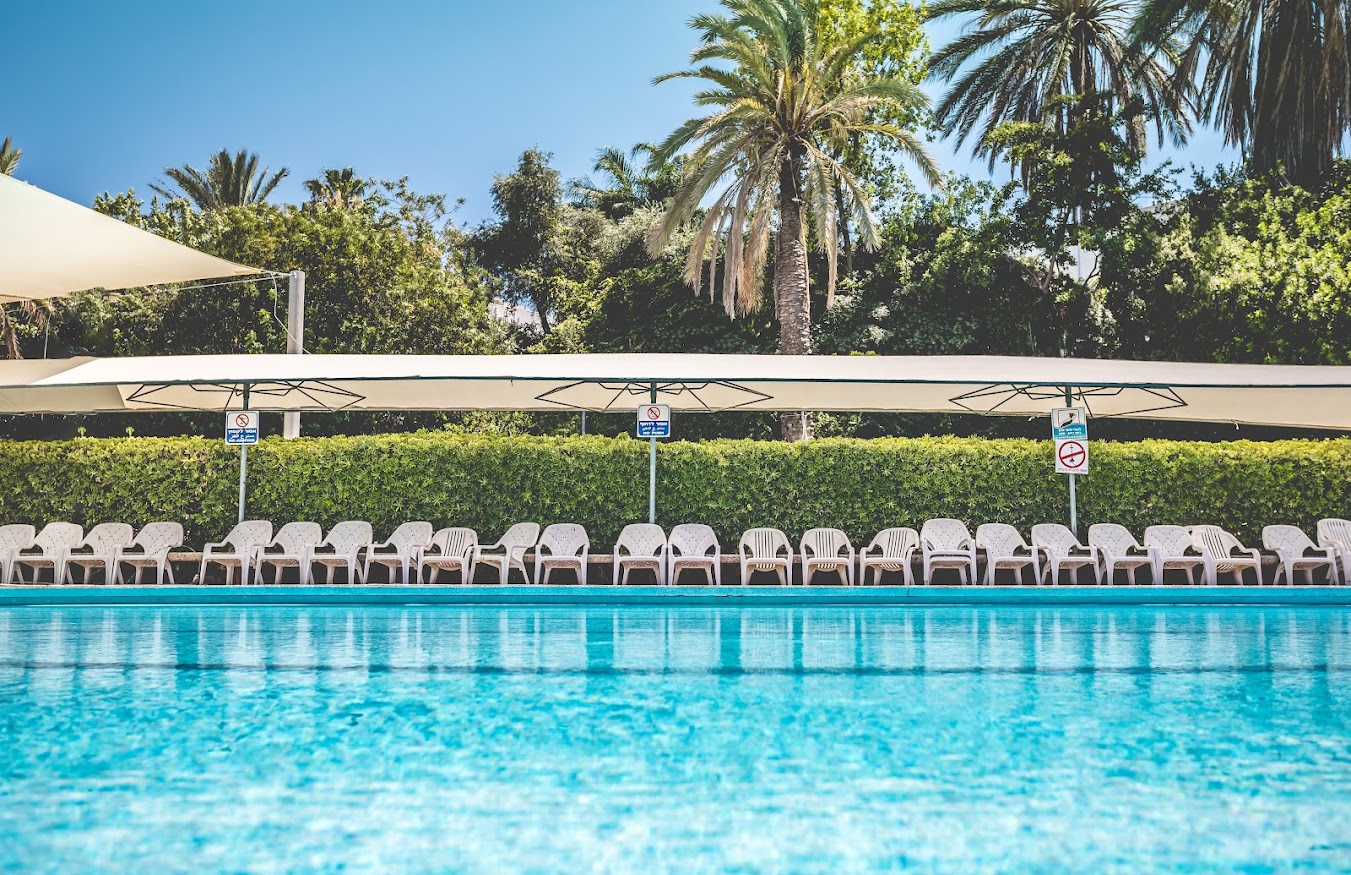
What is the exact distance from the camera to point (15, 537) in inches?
506

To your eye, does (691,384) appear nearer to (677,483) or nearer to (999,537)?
(677,483)

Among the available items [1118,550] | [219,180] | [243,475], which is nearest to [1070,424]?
[1118,550]

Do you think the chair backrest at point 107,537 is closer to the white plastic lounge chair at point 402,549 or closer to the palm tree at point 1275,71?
the white plastic lounge chair at point 402,549

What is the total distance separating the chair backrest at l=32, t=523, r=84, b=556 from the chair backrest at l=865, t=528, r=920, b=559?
10.4 meters

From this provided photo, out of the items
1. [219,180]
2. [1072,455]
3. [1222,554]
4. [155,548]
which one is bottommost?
[1222,554]

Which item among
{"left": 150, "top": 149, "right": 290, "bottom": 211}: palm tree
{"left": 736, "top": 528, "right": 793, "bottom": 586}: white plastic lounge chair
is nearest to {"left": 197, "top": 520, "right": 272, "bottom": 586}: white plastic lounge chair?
{"left": 736, "top": 528, "right": 793, "bottom": 586}: white plastic lounge chair

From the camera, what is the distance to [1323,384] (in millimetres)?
12109

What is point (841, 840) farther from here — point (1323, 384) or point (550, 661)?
point (1323, 384)

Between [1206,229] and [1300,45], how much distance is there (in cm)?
406

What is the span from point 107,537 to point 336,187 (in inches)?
989

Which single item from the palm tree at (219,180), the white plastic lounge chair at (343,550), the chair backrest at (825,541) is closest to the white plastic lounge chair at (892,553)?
the chair backrest at (825,541)

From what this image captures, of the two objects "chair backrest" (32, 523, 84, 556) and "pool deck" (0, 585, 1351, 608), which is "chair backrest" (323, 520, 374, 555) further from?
"chair backrest" (32, 523, 84, 556)

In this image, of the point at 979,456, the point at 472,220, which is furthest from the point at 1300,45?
the point at 472,220

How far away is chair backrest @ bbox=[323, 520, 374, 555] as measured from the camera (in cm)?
1288
